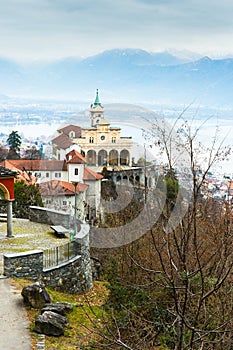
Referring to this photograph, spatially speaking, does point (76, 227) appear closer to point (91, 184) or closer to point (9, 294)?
point (9, 294)

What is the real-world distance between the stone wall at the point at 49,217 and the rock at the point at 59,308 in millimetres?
5690

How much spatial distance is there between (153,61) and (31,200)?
16.1m

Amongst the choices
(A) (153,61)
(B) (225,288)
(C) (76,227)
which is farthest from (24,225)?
(A) (153,61)

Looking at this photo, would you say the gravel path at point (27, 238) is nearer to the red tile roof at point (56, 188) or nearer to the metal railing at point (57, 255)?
the metal railing at point (57, 255)

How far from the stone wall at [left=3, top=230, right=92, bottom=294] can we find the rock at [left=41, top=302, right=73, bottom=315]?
535 millimetres

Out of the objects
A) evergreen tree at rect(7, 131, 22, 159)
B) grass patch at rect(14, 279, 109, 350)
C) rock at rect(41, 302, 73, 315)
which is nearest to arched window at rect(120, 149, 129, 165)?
grass patch at rect(14, 279, 109, 350)

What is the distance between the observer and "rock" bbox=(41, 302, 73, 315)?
1002 cm

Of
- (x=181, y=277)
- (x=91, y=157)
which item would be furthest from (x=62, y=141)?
(x=181, y=277)

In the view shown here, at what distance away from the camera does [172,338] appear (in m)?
7.75

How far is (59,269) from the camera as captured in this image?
1232cm

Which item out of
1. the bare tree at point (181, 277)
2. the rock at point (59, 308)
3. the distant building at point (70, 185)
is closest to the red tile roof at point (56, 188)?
the distant building at point (70, 185)

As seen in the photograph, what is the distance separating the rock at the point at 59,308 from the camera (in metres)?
10.0

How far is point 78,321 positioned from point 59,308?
17.9 inches

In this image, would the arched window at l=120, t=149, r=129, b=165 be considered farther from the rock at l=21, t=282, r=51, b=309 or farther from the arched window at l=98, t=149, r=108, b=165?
the rock at l=21, t=282, r=51, b=309
